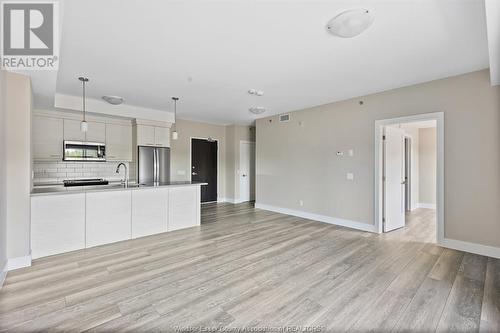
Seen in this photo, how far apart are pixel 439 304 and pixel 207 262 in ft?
8.23

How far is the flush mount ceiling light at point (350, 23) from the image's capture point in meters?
2.06

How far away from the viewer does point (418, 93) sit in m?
3.90

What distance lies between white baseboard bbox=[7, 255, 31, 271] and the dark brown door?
15.3 ft

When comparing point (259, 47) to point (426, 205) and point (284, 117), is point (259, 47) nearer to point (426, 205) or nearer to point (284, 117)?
point (284, 117)

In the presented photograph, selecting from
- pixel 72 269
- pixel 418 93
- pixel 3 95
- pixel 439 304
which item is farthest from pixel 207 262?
pixel 418 93

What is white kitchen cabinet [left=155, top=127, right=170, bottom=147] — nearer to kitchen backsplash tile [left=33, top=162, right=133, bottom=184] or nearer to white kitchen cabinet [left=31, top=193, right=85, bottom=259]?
kitchen backsplash tile [left=33, top=162, right=133, bottom=184]

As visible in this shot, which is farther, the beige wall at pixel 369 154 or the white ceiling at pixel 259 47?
the beige wall at pixel 369 154

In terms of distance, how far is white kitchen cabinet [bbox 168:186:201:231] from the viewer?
14.8 ft

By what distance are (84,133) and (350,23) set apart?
5.73 metres

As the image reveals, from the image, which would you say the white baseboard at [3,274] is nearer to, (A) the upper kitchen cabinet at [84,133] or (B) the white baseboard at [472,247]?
(A) the upper kitchen cabinet at [84,133]

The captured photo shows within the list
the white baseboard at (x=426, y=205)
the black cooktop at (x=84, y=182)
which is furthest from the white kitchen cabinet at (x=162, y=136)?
the white baseboard at (x=426, y=205)

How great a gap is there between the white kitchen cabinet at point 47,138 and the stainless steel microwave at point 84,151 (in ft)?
0.44

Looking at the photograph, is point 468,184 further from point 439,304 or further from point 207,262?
point 207,262

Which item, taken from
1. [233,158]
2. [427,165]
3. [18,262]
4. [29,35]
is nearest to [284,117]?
[233,158]
